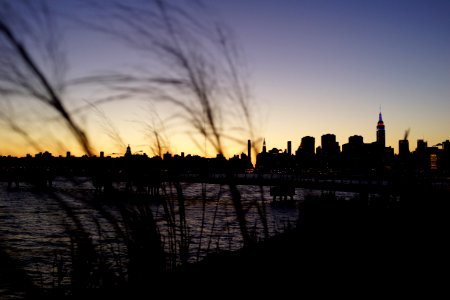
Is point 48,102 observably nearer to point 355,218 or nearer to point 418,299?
point 418,299

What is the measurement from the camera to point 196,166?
3.84 m

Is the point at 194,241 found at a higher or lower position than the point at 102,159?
lower

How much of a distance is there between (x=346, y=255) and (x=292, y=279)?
56.7 inches

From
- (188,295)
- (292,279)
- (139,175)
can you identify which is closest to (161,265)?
(188,295)

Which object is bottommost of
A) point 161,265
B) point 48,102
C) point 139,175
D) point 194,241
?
point 194,241

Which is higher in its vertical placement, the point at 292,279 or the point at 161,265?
the point at 161,265

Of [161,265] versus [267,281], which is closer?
[161,265]

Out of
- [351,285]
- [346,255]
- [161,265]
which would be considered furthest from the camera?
[346,255]

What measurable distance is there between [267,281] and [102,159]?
88.3 inches

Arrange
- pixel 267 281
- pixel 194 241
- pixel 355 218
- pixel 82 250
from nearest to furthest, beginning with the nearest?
1. pixel 82 250
2. pixel 267 281
3. pixel 355 218
4. pixel 194 241

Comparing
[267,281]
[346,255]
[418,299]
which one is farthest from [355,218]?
[267,281]

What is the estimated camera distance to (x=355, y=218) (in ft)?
27.2

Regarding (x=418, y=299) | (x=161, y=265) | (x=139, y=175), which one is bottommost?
(x=418, y=299)

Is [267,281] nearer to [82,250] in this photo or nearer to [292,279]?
[292,279]
